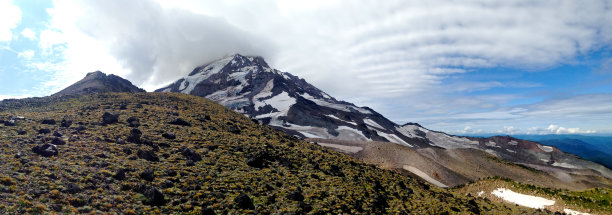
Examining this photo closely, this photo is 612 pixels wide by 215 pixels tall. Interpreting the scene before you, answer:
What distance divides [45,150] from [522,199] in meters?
46.4

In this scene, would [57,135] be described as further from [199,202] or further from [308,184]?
[308,184]

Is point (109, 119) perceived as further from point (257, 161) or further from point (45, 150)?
point (257, 161)

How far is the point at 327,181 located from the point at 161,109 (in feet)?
82.4

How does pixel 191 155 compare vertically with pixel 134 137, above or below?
below

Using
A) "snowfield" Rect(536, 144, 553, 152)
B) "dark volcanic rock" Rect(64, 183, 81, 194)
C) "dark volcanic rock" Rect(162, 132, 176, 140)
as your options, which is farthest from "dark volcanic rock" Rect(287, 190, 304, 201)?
"snowfield" Rect(536, 144, 553, 152)

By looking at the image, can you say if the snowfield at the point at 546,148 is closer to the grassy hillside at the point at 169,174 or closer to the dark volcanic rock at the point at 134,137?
the grassy hillside at the point at 169,174

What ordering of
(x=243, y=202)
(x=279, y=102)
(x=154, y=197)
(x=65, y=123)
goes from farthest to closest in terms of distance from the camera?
(x=279, y=102), (x=65, y=123), (x=243, y=202), (x=154, y=197)

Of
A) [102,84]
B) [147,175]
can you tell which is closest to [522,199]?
[147,175]

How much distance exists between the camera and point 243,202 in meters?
15.8

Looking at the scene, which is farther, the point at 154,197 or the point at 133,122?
the point at 133,122

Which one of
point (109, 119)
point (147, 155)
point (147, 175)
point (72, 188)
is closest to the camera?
point (72, 188)

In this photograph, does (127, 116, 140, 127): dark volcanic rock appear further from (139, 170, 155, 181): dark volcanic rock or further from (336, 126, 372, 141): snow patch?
(336, 126, 372, 141): snow patch

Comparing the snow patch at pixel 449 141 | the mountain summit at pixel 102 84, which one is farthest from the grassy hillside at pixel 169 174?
the snow patch at pixel 449 141

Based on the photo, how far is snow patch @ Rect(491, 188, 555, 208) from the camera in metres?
33.1
